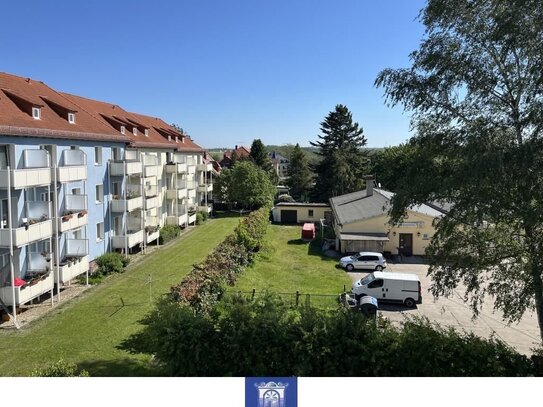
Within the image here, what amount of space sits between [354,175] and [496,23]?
167ft

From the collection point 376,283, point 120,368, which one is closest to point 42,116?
point 120,368

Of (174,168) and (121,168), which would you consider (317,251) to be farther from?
(121,168)

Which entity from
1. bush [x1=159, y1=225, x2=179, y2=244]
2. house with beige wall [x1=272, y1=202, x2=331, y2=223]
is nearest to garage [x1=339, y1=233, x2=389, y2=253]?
bush [x1=159, y1=225, x2=179, y2=244]

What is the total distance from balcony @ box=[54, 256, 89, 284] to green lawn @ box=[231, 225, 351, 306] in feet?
26.4

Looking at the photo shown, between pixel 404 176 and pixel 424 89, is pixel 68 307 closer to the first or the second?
pixel 404 176

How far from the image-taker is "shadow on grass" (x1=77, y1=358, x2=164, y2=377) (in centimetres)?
1235

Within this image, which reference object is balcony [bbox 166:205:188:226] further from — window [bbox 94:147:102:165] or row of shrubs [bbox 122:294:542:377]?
row of shrubs [bbox 122:294:542:377]

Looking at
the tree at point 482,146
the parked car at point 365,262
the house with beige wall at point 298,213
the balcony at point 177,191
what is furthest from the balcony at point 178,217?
the tree at point 482,146

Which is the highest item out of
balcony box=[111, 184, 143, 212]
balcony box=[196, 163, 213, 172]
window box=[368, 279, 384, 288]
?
balcony box=[196, 163, 213, 172]

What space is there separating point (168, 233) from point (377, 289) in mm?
20739

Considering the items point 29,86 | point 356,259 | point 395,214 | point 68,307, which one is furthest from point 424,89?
point 29,86

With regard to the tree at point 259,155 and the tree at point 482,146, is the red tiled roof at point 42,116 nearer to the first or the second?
the tree at point 482,146

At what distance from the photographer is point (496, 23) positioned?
394 inches

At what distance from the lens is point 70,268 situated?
2098 cm
